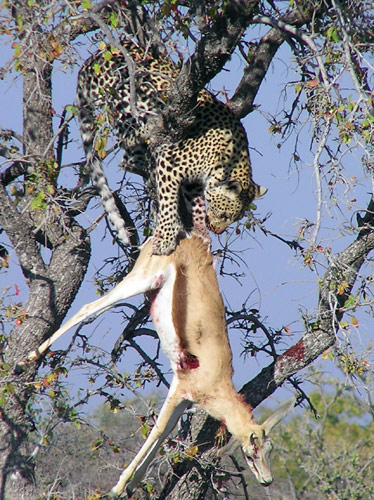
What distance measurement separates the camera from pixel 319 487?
41.2ft

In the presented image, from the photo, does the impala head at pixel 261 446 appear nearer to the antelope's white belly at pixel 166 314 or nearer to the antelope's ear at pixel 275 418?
the antelope's ear at pixel 275 418

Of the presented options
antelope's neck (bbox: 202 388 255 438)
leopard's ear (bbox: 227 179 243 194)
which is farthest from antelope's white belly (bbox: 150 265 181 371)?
leopard's ear (bbox: 227 179 243 194)

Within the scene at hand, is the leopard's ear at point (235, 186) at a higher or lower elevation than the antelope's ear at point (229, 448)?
higher

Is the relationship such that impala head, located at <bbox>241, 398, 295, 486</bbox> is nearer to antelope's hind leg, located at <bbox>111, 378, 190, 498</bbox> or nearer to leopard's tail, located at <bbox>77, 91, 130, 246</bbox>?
antelope's hind leg, located at <bbox>111, 378, 190, 498</bbox>

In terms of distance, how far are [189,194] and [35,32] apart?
202 cm

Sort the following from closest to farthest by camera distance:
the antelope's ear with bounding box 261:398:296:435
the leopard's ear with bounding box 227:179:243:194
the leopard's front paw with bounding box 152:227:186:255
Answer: the antelope's ear with bounding box 261:398:296:435 < the leopard's front paw with bounding box 152:227:186:255 < the leopard's ear with bounding box 227:179:243:194

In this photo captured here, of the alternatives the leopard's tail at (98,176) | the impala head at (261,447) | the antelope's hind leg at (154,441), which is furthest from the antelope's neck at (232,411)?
the leopard's tail at (98,176)

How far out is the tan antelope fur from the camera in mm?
6156

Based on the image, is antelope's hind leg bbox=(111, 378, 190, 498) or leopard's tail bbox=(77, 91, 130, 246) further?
leopard's tail bbox=(77, 91, 130, 246)

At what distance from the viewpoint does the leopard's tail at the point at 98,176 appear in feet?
21.6

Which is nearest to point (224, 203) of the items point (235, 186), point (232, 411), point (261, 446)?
point (235, 186)

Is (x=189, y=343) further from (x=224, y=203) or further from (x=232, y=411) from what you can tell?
(x=224, y=203)

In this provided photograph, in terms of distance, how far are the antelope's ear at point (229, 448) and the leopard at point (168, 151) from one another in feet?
5.49

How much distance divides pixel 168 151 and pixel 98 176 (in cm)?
75
